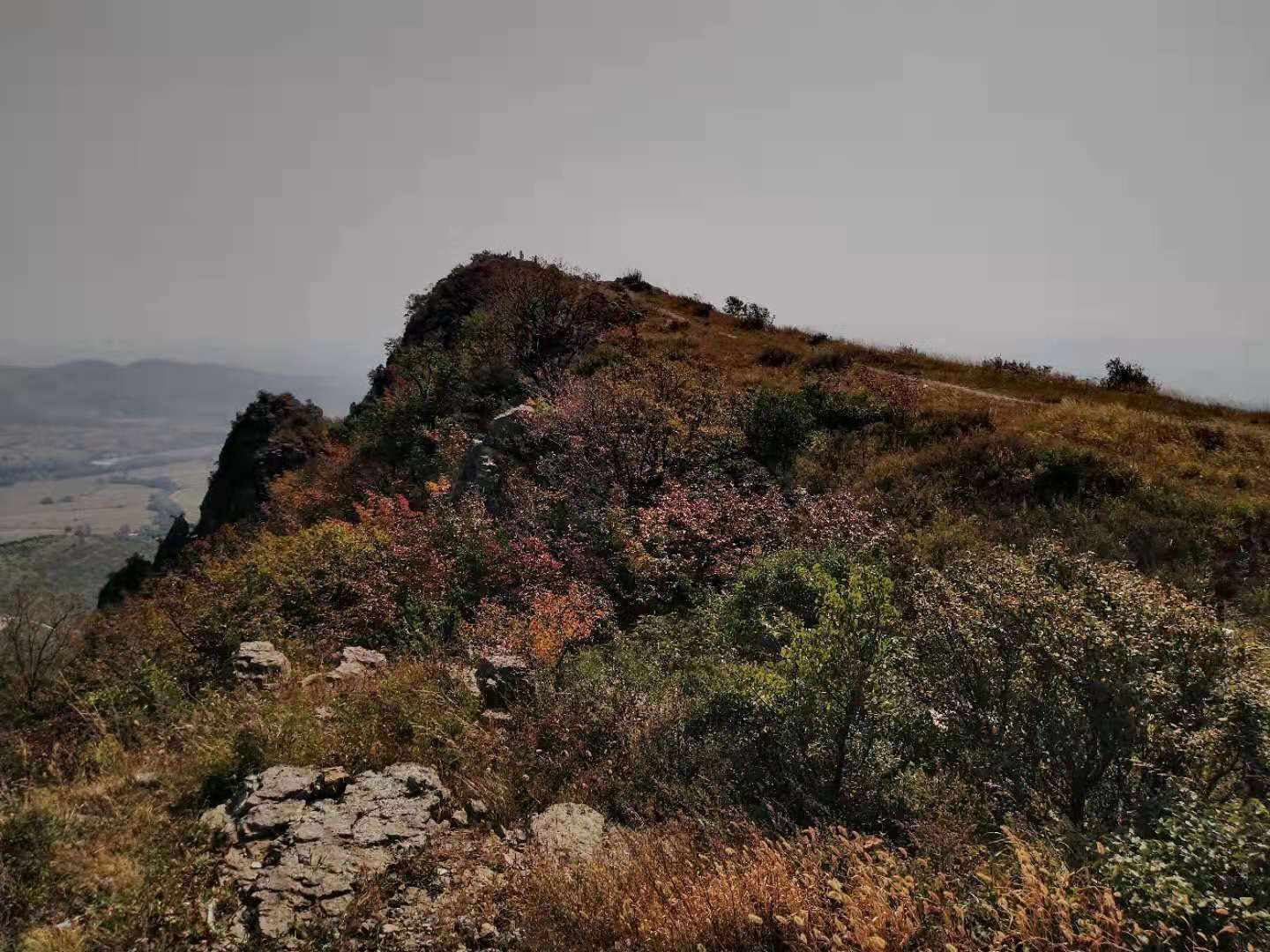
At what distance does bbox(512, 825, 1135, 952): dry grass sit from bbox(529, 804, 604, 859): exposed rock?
0.27 meters

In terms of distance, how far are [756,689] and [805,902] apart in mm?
2650

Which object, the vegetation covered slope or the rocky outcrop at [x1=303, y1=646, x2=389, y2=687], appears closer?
the vegetation covered slope

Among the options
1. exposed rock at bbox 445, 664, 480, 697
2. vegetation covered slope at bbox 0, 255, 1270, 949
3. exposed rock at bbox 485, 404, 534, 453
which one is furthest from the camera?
exposed rock at bbox 485, 404, 534, 453

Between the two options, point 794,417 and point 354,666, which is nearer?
point 354,666

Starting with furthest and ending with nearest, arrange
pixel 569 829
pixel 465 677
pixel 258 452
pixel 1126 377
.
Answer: pixel 258 452 → pixel 1126 377 → pixel 465 677 → pixel 569 829

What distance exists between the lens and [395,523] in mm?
13641

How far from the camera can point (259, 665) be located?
8.62 meters

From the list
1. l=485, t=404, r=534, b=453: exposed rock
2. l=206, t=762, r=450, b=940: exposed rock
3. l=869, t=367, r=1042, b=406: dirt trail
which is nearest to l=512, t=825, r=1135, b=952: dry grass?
l=206, t=762, r=450, b=940: exposed rock

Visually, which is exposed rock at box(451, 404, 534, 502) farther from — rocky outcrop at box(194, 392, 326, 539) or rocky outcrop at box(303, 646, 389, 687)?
rocky outcrop at box(194, 392, 326, 539)

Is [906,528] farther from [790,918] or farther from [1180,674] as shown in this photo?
[790,918]

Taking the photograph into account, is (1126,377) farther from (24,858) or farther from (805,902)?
(24,858)

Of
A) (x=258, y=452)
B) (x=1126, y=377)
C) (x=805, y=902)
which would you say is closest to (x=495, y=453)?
(x=805, y=902)

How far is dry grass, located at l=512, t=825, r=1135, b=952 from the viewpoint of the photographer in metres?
3.39

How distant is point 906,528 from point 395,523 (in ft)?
35.6
